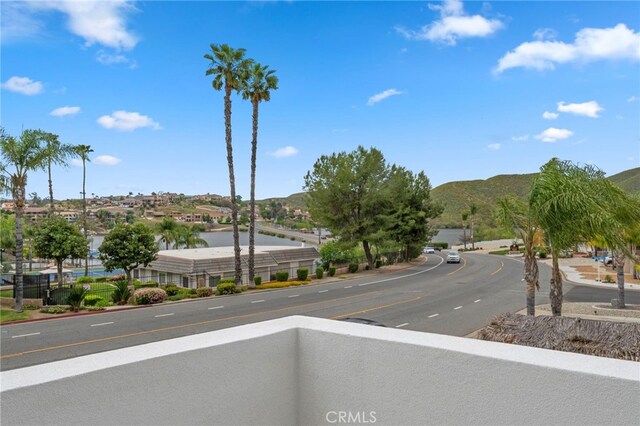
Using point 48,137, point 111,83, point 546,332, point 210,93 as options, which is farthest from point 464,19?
point 111,83

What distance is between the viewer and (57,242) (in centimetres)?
3669

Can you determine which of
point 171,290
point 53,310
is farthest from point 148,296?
point 53,310

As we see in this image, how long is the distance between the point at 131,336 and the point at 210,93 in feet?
75.7

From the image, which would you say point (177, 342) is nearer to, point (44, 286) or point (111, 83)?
point (44, 286)

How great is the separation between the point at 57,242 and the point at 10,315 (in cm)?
1570

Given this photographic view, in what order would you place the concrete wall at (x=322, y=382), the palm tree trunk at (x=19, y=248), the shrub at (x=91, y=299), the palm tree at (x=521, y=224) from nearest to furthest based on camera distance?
the concrete wall at (x=322, y=382) < the palm tree at (x=521, y=224) < the palm tree trunk at (x=19, y=248) < the shrub at (x=91, y=299)

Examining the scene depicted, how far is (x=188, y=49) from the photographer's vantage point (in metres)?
34.4

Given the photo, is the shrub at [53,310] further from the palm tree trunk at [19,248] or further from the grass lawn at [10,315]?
the palm tree trunk at [19,248]

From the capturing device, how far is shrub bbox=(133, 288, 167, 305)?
88.0ft

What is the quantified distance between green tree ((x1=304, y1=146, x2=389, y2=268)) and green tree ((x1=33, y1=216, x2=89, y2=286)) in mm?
20686

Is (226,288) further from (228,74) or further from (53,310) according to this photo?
(228,74)

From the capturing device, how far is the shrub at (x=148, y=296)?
26.8m

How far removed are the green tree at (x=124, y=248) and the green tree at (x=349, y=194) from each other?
53.1 feet

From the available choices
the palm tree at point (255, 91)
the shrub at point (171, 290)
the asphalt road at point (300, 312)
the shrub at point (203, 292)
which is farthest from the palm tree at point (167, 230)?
the shrub at point (203, 292)
